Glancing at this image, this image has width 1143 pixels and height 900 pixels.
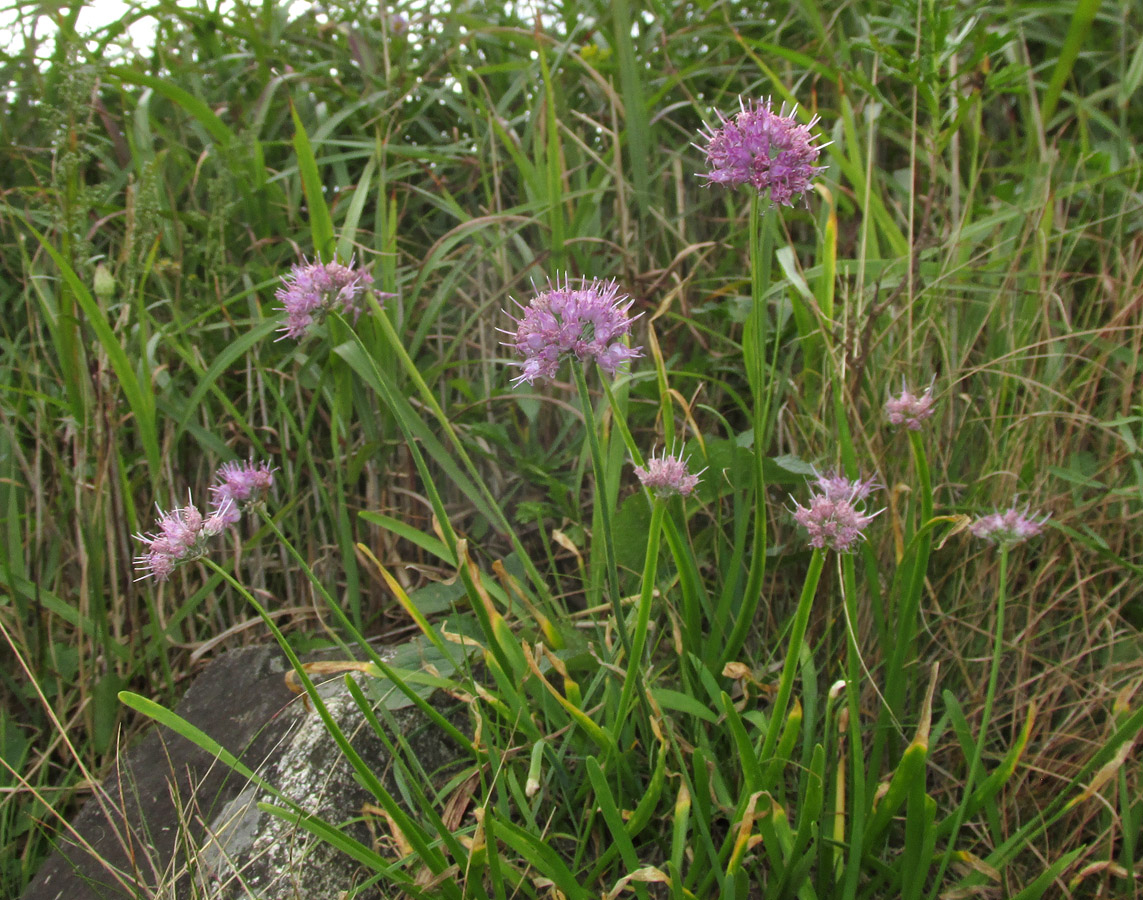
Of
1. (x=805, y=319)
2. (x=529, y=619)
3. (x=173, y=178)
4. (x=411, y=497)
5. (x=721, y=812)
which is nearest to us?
(x=721, y=812)

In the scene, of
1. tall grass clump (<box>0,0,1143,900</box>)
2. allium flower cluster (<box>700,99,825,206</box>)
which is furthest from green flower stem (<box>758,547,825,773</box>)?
allium flower cluster (<box>700,99,825,206</box>)

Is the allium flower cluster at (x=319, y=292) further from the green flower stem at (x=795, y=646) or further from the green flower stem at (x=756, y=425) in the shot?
the green flower stem at (x=795, y=646)

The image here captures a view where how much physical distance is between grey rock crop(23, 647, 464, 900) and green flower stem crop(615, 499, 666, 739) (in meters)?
0.39

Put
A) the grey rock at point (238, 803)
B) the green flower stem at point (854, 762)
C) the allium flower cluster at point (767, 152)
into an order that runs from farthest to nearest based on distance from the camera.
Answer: the grey rock at point (238, 803) < the green flower stem at point (854, 762) < the allium flower cluster at point (767, 152)

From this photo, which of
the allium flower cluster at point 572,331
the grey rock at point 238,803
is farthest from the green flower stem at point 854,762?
the grey rock at point 238,803

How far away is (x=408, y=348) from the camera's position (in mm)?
1879

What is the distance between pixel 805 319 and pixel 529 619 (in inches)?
29.2

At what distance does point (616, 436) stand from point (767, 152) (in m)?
0.62

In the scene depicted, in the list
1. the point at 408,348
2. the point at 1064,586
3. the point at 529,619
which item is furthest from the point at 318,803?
the point at 1064,586

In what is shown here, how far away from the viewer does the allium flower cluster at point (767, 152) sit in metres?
0.91

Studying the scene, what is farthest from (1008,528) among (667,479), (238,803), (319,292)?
(238,803)

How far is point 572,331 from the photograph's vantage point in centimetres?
92

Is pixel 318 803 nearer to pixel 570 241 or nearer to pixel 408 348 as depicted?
pixel 408 348

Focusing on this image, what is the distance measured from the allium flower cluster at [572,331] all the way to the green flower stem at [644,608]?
0.19 metres
